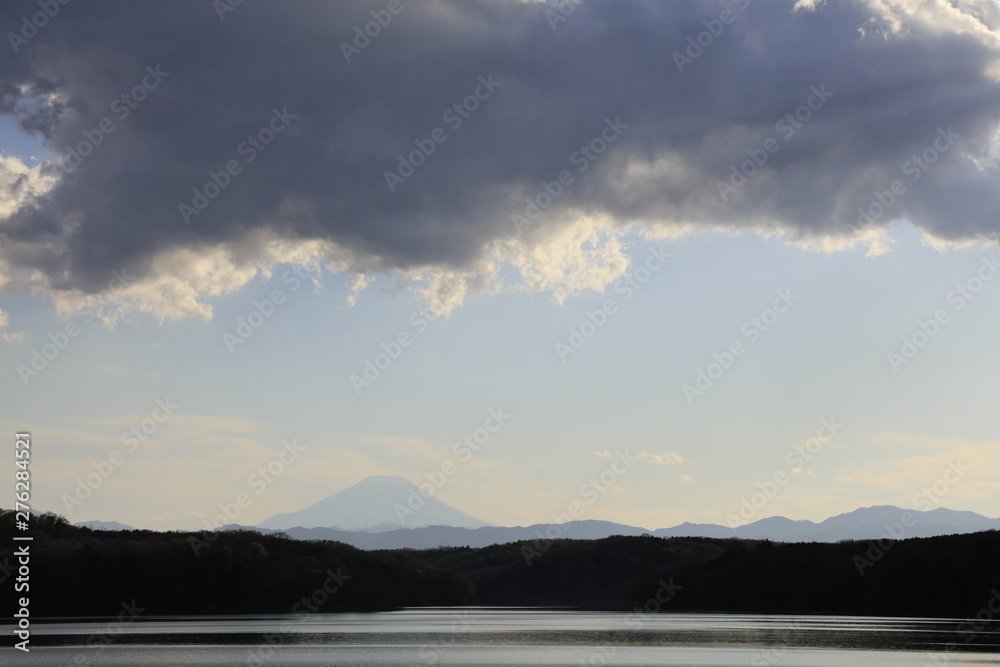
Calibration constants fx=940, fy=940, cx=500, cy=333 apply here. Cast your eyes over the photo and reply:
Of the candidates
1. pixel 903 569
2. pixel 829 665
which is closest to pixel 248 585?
pixel 903 569

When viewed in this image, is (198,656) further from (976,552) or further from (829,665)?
(976,552)

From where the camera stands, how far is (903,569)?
178 meters

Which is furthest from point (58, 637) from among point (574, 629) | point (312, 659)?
point (574, 629)

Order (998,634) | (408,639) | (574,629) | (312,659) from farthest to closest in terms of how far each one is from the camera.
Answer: (574,629) → (408,639) → (998,634) → (312,659)

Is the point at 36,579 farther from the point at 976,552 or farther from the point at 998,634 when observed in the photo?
the point at 976,552

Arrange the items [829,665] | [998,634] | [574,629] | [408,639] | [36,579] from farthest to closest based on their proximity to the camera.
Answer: [36,579] → [574,629] → [408,639] → [998,634] → [829,665]

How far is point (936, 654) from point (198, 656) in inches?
2315

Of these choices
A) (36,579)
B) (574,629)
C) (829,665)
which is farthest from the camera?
(36,579)

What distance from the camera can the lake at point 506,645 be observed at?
72.8 metres

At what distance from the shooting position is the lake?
72844mm

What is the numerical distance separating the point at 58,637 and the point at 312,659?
37.5 meters

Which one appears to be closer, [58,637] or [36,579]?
[58,637]

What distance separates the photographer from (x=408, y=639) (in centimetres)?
10469

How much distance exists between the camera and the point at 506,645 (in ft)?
314
